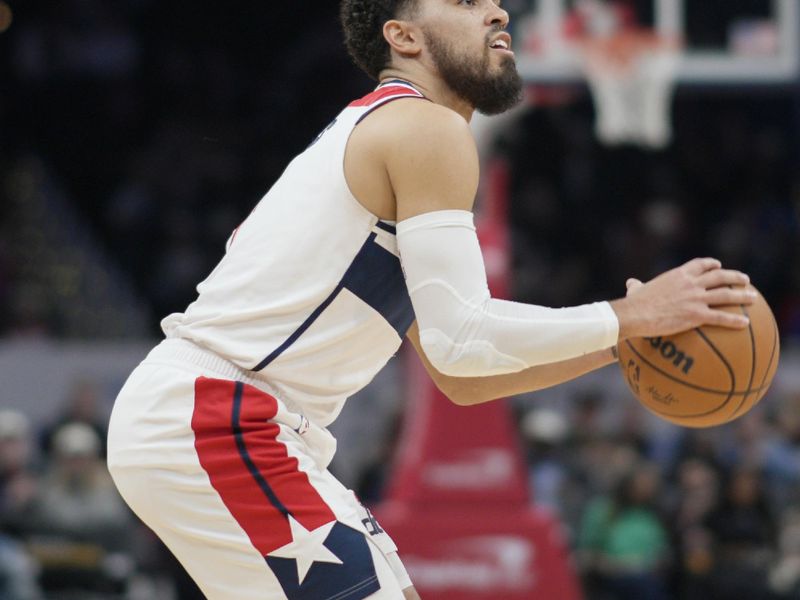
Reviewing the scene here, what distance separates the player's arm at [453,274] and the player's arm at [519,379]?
0.43m

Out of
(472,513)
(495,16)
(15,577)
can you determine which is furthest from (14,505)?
(495,16)

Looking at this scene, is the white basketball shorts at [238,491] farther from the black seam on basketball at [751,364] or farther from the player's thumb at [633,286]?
the black seam on basketball at [751,364]

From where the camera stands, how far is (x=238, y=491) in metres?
3.02

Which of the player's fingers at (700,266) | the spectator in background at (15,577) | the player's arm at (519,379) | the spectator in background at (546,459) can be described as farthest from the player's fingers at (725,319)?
the spectator in background at (546,459)

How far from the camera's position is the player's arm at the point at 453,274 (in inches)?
119

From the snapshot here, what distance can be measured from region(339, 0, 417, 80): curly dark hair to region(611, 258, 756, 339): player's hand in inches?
35.3

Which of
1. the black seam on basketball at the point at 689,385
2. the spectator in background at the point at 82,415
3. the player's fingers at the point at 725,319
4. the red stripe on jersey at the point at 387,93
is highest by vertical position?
the red stripe on jersey at the point at 387,93

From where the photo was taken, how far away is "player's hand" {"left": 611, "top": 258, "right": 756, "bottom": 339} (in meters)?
3.17

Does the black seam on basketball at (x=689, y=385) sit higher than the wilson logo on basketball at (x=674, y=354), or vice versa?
the wilson logo on basketball at (x=674, y=354)

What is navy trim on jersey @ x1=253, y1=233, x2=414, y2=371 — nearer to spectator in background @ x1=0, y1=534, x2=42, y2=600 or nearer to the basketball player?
the basketball player

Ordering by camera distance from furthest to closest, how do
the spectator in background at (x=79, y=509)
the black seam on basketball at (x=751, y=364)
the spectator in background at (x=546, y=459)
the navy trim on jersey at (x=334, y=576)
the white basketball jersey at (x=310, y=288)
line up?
1. the spectator in background at (x=546, y=459)
2. the spectator in background at (x=79, y=509)
3. the black seam on basketball at (x=751, y=364)
4. the white basketball jersey at (x=310, y=288)
5. the navy trim on jersey at (x=334, y=576)

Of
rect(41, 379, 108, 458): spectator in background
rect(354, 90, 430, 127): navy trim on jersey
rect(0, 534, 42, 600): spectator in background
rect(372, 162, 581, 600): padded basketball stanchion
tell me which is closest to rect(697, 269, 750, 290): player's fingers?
rect(354, 90, 430, 127): navy trim on jersey

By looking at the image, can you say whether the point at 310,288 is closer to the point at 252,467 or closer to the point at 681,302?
the point at 252,467

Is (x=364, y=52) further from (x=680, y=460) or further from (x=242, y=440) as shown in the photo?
(x=680, y=460)
